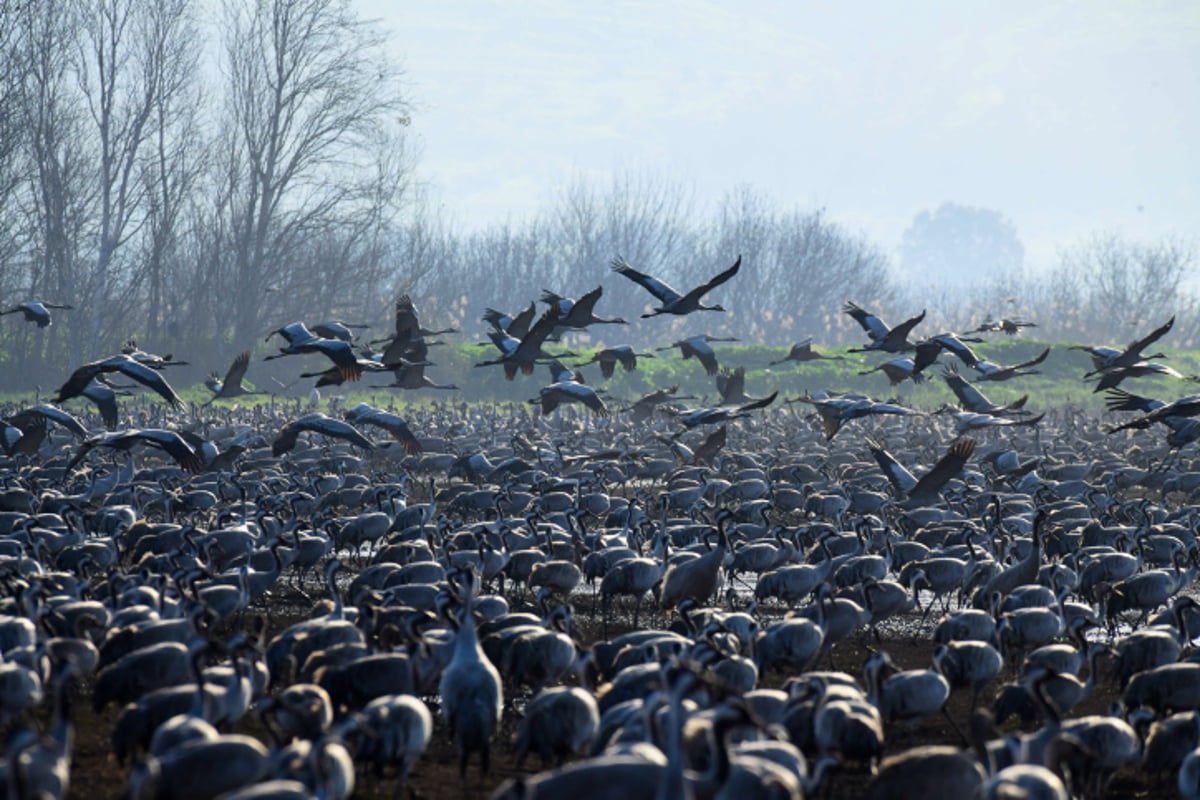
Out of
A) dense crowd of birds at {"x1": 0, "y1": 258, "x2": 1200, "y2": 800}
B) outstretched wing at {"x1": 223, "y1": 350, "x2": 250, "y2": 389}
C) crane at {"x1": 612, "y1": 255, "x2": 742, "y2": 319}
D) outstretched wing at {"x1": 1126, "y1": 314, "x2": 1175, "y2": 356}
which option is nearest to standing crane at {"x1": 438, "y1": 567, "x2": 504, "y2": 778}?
dense crowd of birds at {"x1": 0, "y1": 258, "x2": 1200, "y2": 800}

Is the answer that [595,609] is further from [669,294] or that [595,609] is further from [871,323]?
[871,323]

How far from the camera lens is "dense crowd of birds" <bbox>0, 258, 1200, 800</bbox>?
331 inches

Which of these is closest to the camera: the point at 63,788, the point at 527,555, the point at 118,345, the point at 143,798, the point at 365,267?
the point at 143,798

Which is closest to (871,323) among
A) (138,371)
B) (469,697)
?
(138,371)

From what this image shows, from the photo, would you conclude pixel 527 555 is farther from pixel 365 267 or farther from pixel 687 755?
pixel 365 267

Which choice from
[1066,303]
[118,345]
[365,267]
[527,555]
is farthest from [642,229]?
[527,555]

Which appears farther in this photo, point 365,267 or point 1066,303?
point 1066,303

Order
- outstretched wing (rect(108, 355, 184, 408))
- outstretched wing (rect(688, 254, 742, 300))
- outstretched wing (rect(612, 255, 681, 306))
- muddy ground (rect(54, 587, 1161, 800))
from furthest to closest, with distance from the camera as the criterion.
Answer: outstretched wing (rect(612, 255, 681, 306)), outstretched wing (rect(108, 355, 184, 408)), outstretched wing (rect(688, 254, 742, 300)), muddy ground (rect(54, 587, 1161, 800))

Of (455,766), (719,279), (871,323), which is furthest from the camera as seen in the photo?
(871,323)

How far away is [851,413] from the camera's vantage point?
2353 centimetres

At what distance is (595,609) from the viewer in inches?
671

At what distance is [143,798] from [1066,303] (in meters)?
128

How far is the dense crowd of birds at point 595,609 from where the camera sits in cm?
841

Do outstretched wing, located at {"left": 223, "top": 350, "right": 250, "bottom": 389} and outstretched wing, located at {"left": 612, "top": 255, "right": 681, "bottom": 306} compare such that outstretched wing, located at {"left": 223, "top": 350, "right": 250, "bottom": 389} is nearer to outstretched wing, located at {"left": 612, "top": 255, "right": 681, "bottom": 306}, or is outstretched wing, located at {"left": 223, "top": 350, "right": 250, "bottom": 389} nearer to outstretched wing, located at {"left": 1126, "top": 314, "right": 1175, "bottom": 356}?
outstretched wing, located at {"left": 612, "top": 255, "right": 681, "bottom": 306}
